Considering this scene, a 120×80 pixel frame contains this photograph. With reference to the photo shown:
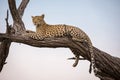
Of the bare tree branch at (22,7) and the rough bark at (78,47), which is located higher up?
the bare tree branch at (22,7)

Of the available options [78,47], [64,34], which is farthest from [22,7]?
[78,47]

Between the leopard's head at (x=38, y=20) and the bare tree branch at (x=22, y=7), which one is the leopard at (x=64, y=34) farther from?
the bare tree branch at (x=22, y=7)

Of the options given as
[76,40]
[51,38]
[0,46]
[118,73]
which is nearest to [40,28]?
[51,38]

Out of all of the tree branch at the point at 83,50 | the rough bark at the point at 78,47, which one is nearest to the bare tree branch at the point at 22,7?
the rough bark at the point at 78,47

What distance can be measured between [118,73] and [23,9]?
2378 mm

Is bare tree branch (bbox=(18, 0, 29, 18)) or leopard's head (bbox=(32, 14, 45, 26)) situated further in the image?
bare tree branch (bbox=(18, 0, 29, 18))

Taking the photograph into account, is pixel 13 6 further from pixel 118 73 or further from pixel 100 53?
pixel 118 73

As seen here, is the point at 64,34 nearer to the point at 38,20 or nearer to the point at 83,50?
the point at 83,50

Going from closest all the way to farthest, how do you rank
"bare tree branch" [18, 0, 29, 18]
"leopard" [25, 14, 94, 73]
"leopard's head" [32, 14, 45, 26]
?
"leopard" [25, 14, 94, 73], "leopard's head" [32, 14, 45, 26], "bare tree branch" [18, 0, 29, 18]

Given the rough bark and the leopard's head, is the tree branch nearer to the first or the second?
the rough bark

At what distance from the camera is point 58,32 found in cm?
410

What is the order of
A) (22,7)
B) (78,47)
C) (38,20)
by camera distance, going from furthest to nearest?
1. (22,7)
2. (38,20)
3. (78,47)

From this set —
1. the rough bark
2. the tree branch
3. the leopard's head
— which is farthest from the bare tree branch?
Result: the tree branch

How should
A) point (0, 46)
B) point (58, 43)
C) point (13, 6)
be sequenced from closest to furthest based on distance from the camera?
point (58, 43) → point (13, 6) → point (0, 46)
